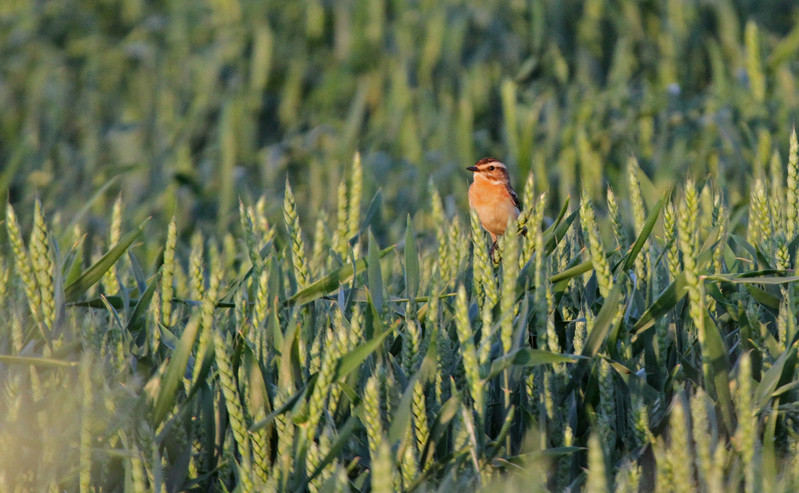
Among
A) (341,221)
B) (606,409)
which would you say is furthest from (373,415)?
(341,221)

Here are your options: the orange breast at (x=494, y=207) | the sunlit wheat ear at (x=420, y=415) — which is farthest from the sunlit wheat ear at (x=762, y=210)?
the orange breast at (x=494, y=207)

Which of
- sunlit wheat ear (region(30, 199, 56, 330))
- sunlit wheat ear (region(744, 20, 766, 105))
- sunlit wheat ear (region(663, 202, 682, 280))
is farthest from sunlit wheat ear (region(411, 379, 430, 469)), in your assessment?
sunlit wheat ear (region(744, 20, 766, 105))

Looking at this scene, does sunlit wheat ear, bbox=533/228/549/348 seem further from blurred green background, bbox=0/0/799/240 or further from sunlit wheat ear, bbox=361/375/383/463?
blurred green background, bbox=0/0/799/240

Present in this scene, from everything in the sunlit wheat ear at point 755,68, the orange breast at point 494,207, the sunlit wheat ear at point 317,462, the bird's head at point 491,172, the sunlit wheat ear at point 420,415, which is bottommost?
the sunlit wheat ear at point 317,462

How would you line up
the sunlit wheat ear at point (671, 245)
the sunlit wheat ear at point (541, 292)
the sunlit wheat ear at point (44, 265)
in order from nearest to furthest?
the sunlit wheat ear at point (541, 292), the sunlit wheat ear at point (44, 265), the sunlit wheat ear at point (671, 245)

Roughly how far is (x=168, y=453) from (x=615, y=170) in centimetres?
432

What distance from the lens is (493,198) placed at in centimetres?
487

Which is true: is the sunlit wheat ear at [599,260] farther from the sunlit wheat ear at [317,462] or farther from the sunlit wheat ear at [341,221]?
the sunlit wheat ear at [341,221]

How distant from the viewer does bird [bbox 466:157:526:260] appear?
190 inches

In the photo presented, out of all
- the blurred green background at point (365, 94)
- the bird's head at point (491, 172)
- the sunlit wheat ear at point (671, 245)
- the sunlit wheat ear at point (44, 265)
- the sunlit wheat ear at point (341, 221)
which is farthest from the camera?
the blurred green background at point (365, 94)

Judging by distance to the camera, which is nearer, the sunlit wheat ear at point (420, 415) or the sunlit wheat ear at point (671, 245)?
the sunlit wheat ear at point (420, 415)

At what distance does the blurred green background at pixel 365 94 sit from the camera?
249 inches

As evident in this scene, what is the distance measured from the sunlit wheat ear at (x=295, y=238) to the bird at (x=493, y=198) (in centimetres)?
196

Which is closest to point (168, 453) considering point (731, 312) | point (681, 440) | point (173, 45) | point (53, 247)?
point (53, 247)
